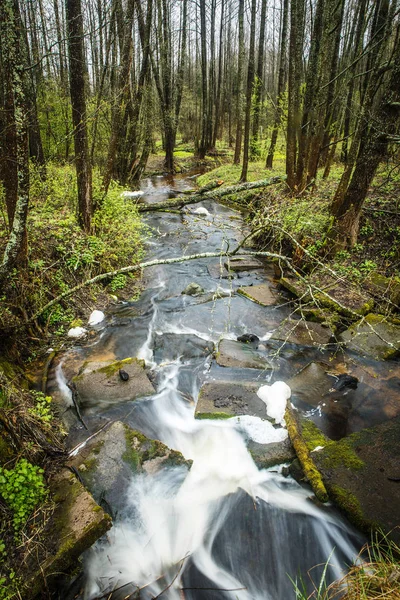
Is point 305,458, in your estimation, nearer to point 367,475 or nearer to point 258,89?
point 367,475

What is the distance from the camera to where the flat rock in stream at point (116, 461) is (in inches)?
146

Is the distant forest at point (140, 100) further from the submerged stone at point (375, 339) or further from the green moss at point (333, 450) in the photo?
the green moss at point (333, 450)

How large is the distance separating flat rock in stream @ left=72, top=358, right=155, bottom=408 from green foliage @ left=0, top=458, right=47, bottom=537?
71.5 inches

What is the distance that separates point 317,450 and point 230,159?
85.2 feet

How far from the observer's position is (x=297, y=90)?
35.4 feet

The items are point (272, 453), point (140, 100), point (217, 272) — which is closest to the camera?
point (272, 453)

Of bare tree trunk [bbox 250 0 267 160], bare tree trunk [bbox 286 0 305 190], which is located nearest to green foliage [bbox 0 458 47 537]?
bare tree trunk [bbox 286 0 305 190]

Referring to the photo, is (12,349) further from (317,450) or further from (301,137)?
(301,137)

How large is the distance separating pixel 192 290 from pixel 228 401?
4.32 metres

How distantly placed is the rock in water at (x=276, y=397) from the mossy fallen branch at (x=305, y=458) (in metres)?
0.12

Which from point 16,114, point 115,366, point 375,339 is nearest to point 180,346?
point 115,366

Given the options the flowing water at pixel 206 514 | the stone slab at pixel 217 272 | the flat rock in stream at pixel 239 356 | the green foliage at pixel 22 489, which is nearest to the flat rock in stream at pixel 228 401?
the flowing water at pixel 206 514

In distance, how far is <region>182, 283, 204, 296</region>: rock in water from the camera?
888cm

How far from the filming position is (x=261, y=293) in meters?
8.57
